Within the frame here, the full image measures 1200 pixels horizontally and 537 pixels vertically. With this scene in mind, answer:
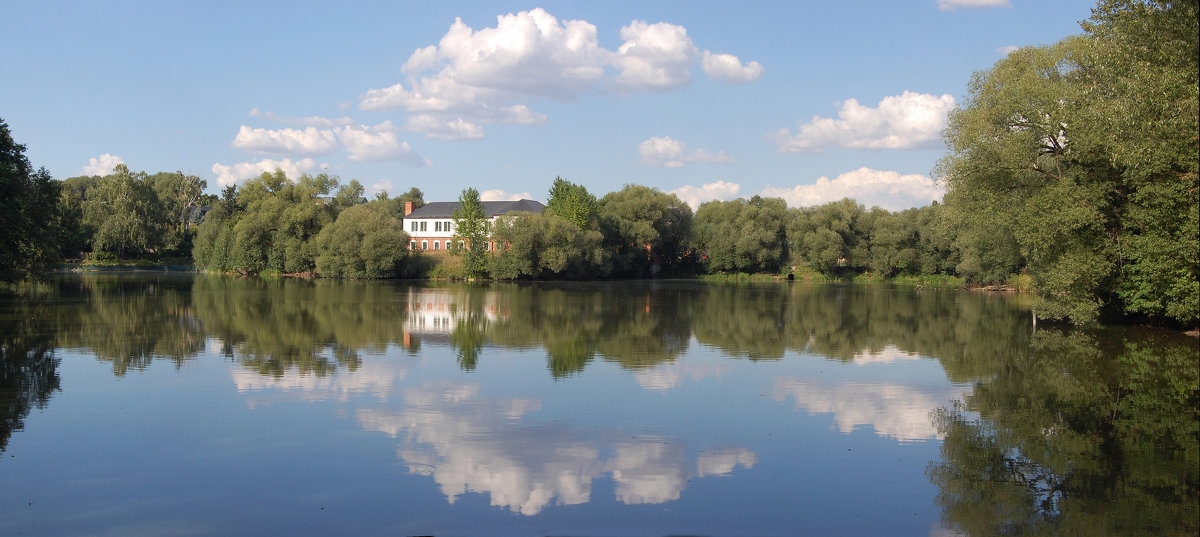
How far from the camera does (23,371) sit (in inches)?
664

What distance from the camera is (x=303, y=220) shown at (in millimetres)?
77188

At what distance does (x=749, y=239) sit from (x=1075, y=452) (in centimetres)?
7053

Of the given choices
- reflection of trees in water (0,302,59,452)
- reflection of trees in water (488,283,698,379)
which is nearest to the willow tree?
reflection of trees in water (488,283,698,379)

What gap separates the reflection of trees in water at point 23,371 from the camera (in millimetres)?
12891

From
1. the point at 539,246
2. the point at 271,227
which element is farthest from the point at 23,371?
the point at 271,227

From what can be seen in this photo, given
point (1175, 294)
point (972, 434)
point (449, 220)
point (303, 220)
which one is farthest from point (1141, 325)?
point (449, 220)

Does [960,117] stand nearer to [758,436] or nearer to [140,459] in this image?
[758,436]

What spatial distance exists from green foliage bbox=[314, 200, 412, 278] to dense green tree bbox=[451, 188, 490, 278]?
17.6ft

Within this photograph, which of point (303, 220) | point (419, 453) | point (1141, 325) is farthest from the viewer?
point (303, 220)

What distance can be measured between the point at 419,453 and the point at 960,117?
31627 millimetres

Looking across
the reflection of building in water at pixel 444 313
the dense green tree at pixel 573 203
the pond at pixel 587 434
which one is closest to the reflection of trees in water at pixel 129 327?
the pond at pixel 587 434

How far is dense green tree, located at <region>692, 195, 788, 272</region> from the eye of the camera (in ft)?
268

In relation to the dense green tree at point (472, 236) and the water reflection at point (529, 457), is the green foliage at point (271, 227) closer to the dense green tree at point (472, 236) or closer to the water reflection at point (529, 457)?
the dense green tree at point (472, 236)

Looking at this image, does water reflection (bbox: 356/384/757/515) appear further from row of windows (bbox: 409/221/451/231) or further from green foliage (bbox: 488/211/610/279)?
row of windows (bbox: 409/221/451/231)
